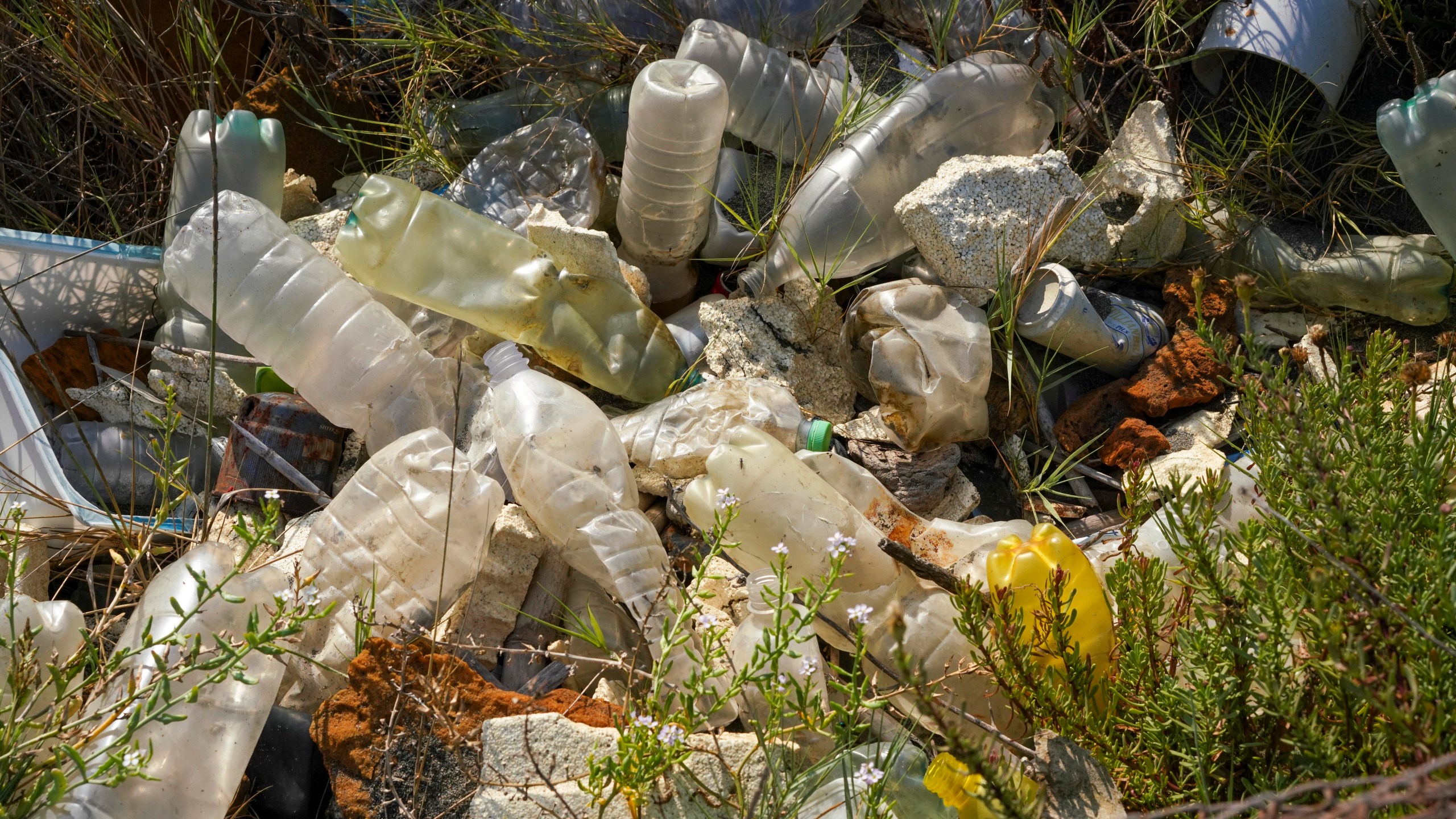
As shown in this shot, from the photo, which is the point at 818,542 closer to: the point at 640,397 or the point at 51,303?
the point at 640,397

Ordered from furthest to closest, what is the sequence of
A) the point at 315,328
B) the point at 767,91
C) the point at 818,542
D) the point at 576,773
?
1. the point at 767,91
2. the point at 315,328
3. the point at 818,542
4. the point at 576,773

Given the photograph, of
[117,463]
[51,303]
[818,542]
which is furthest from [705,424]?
[51,303]

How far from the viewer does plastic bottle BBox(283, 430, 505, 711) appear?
186cm

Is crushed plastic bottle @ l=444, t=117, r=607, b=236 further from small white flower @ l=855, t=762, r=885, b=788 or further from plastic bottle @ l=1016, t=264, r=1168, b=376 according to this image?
small white flower @ l=855, t=762, r=885, b=788

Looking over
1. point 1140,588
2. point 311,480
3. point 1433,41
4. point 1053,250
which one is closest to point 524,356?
point 311,480

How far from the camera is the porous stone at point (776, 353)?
2285 millimetres

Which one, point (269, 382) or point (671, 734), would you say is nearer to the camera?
point (671, 734)

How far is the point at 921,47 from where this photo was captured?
2834mm

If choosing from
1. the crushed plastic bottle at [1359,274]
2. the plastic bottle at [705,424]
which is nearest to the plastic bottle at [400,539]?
the plastic bottle at [705,424]

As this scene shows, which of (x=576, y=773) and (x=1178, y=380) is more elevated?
(x=1178, y=380)

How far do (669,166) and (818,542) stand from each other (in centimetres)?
103

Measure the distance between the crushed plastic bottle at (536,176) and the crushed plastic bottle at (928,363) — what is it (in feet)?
2.76

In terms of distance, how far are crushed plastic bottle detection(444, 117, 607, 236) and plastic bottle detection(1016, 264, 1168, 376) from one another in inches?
44.6

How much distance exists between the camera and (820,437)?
81.0 inches
